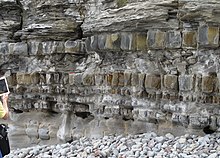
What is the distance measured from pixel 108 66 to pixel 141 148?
236 centimetres

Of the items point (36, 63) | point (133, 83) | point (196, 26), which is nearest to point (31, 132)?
point (36, 63)

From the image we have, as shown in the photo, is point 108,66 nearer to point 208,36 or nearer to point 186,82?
point 186,82

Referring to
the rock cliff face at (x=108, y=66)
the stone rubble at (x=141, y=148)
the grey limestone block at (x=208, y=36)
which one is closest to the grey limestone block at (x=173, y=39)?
the rock cliff face at (x=108, y=66)

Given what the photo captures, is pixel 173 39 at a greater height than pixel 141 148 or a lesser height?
greater

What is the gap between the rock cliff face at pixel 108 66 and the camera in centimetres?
702

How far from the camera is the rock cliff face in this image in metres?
7.02

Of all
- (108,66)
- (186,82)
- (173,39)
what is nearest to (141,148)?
(186,82)

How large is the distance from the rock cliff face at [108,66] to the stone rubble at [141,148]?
1.07ft

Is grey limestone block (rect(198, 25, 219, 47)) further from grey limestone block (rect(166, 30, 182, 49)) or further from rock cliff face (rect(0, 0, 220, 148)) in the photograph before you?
grey limestone block (rect(166, 30, 182, 49))

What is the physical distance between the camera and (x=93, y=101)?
9.02m

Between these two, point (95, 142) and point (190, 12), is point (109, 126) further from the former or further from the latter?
point (190, 12)

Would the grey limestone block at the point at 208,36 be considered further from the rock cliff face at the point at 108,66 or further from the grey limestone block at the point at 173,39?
the grey limestone block at the point at 173,39

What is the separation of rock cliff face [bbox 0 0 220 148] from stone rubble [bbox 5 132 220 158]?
33 cm

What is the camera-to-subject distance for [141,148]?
688 cm
